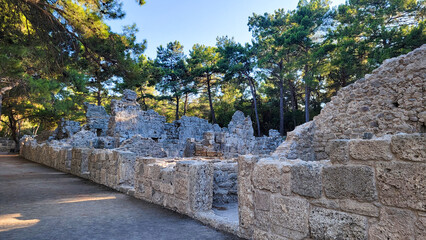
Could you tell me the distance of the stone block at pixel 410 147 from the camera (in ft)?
5.55

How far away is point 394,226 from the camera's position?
70.0 inches

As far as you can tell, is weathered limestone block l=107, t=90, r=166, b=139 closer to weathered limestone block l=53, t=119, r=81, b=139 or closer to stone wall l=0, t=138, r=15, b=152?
weathered limestone block l=53, t=119, r=81, b=139

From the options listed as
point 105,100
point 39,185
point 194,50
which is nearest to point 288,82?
point 194,50

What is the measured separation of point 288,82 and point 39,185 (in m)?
27.1

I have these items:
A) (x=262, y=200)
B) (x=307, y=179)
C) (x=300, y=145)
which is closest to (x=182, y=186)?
(x=262, y=200)

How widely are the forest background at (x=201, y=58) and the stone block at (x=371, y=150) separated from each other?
5.95 metres

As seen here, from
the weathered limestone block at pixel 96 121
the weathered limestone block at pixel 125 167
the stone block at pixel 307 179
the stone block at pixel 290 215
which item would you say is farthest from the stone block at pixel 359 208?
the weathered limestone block at pixel 96 121

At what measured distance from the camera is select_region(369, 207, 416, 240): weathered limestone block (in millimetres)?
1712

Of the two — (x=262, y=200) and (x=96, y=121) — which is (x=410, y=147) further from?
(x=96, y=121)

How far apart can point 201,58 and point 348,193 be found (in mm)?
29296

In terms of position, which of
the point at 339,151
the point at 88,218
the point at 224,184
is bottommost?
the point at 88,218

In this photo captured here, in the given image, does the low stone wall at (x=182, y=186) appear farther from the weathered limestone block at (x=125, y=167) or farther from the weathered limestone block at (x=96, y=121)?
the weathered limestone block at (x=96, y=121)

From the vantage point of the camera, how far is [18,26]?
7.20 m

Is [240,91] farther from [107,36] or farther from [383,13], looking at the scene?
[107,36]
